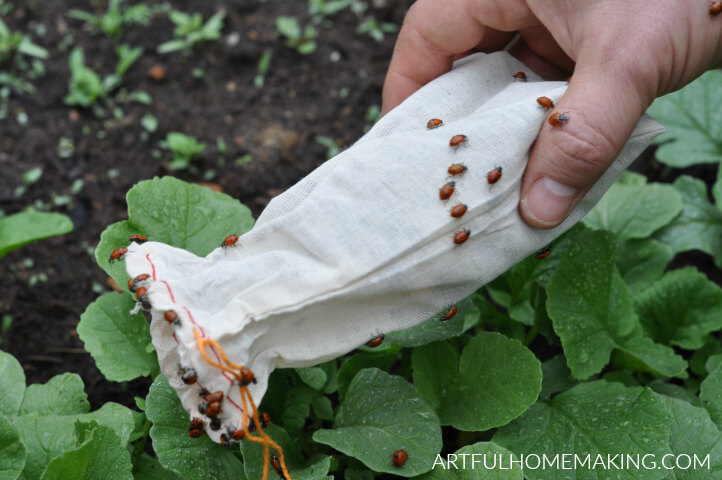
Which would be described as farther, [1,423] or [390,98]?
[390,98]

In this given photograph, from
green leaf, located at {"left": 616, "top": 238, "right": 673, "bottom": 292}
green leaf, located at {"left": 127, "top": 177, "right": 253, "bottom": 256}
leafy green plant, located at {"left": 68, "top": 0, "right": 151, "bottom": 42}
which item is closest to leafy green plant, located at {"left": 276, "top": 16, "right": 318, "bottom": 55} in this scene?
leafy green plant, located at {"left": 68, "top": 0, "right": 151, "bottom": 42}

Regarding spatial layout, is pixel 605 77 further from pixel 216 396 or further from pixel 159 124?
pixel 159 124

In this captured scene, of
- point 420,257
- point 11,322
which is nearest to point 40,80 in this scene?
point 11,322

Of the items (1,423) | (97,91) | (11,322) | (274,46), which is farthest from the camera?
(274,46)

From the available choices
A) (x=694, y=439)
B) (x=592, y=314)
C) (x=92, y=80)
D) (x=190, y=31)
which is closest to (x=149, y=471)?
(x=592, y=314)

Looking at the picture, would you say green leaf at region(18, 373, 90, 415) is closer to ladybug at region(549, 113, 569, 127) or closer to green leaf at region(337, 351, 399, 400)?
green leaf at region(337, 351, 399, 400)

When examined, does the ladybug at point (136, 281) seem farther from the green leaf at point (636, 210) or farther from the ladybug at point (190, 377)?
the green leaf at point (636, 210)

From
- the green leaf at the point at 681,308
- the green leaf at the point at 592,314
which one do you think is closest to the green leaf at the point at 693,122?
the green leaf at the point at 681,308

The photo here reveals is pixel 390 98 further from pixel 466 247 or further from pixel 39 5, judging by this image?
pixel 39 5
